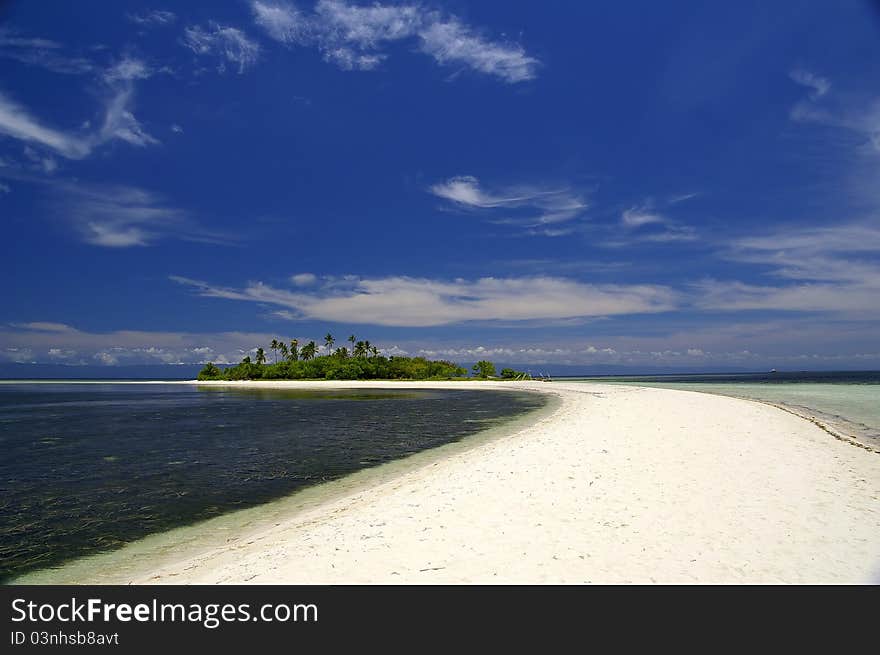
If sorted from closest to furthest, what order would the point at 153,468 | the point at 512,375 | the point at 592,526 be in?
the point at 592,526, the point at 153,468, the point at 512,375

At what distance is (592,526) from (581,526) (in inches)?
8.1

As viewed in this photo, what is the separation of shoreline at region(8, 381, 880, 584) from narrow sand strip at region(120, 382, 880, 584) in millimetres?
33

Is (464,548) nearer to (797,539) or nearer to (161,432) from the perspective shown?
(797,539)

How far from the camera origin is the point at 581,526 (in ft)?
27.4

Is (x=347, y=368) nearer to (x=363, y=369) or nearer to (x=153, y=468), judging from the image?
(x=363, y=369)

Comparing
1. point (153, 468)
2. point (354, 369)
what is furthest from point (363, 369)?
point (153, 468)

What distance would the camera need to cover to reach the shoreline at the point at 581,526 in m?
6.55

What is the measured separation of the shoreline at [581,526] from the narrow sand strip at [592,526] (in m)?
0.03

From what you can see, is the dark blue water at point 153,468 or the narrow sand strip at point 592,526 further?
the dark blue water at point 153,468

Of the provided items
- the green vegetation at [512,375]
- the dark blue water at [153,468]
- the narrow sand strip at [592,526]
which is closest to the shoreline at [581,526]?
the narrow sand strip at [592,526]

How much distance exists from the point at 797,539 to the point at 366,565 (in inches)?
286

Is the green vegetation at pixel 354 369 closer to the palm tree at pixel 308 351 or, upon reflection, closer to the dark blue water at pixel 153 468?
the palm tree at pixel 308 351

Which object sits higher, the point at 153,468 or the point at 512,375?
the point at 512,375
